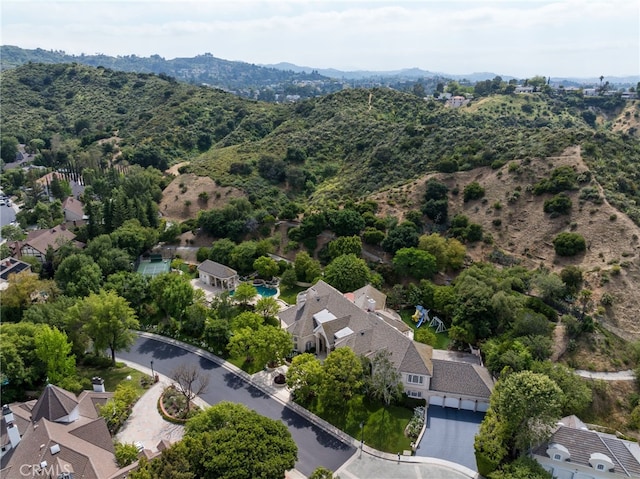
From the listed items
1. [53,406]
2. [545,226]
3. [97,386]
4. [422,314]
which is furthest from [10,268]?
[545,226]

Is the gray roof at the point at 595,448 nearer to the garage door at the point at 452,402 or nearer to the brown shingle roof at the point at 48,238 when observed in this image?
the garage door at the point at 452,402

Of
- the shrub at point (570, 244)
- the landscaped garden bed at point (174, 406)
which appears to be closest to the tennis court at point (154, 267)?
the landscaped garden bed at point (174, 406)

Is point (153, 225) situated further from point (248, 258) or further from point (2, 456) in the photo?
point (2, 456)

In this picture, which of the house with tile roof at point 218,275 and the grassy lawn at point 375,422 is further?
the house with tile roof at point 218,275

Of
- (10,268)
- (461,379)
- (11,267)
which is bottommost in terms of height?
(10,268)

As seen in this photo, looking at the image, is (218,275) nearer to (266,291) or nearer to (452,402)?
(266,291)

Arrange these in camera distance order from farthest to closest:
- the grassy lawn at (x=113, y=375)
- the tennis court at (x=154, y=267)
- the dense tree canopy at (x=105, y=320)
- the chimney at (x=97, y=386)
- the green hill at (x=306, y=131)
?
the green hill at (x=306, y=131) → the tennis court at (x=154, y=267) → the dense tree canopy at (x=105, y=320) → the grassy lawn at (x=113, y=375) → the chimney at (x=97, y=386)
